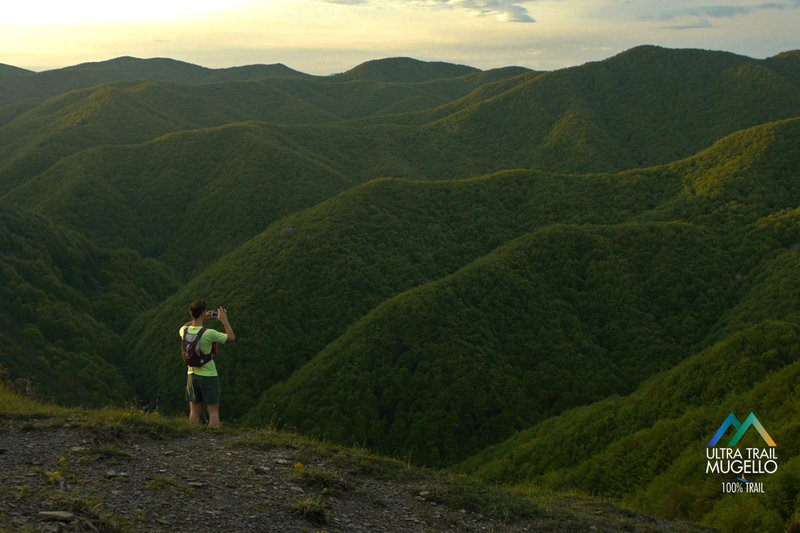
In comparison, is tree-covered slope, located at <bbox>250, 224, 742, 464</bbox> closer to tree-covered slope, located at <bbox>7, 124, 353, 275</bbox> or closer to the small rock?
the small rock

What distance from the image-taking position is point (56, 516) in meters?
7.46

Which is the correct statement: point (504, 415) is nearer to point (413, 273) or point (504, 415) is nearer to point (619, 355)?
point (619, 355)

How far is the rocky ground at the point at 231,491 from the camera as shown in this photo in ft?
26.8

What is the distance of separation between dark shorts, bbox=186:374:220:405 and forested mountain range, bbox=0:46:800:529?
1010 centimetres

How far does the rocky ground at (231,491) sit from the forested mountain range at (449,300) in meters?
4.77

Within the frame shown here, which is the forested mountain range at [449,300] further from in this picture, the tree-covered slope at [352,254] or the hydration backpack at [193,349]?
the hydration backpack at [193,349]

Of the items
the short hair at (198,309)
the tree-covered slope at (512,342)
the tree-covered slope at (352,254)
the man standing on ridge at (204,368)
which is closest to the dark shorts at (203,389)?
the man standing on ridge at (204,368)

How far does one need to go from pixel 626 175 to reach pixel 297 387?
148 feet

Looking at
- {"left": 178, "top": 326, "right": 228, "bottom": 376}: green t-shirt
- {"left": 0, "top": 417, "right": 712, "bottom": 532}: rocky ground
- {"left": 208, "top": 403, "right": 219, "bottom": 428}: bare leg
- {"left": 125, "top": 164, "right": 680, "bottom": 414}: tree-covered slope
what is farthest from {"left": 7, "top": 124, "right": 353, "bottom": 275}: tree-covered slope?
{"left": 0, "top": 417, "right": 712, "bottom": 532}: rocky ground

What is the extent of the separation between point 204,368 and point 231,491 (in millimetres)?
3384

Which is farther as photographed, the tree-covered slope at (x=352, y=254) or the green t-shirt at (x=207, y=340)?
the tree-covered slope at (x=352, y=254)

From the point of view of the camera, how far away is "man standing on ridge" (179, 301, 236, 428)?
1192 cm

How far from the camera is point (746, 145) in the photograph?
6316 centimetres

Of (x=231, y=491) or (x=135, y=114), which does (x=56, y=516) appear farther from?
(x=135, y=114)
